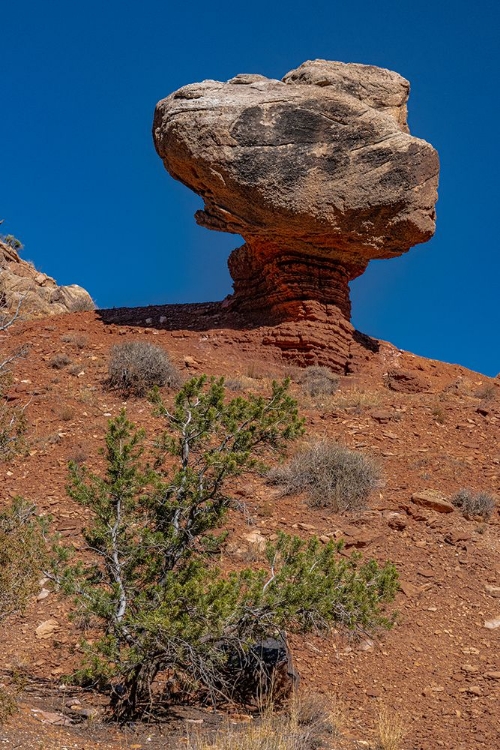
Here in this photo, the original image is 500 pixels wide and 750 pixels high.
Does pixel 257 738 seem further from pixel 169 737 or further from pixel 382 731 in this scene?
pixel 382 731

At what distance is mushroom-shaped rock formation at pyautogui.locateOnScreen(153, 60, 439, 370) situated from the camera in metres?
15.0

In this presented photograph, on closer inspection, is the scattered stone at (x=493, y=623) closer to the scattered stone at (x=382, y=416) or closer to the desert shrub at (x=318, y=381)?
the scattered stone at (x=382, y=416)

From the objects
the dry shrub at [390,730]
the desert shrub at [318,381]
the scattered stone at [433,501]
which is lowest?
the dry shrub at [390,730]

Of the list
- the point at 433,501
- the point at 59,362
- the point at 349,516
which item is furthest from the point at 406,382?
the point at 59,362

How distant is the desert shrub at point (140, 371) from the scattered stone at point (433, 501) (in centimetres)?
503

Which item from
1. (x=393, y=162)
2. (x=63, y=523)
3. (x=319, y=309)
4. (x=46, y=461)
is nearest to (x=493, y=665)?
(x=63, y=523)

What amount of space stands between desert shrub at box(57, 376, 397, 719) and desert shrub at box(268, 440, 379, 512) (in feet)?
10.5

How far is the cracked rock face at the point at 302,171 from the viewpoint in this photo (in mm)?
14984

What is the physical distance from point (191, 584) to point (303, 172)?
11.4 m

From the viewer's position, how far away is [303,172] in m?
15.0

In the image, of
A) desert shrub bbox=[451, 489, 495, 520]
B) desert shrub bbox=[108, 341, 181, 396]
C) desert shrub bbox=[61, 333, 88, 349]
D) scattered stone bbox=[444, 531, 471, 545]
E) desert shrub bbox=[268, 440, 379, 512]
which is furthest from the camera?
desert shrub bbox=[61, 333, 88, 349]

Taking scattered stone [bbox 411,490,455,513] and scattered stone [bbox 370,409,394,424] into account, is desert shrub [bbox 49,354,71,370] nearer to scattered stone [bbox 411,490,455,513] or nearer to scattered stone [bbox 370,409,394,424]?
scattered stone [bbox 370,409,394,424]

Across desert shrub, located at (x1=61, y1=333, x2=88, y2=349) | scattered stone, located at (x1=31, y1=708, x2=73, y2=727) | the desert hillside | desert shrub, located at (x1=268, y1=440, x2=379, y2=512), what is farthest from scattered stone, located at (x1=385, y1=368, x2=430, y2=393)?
scattered stone, located at (x1=31, y1=708, x2=73, y2=727)

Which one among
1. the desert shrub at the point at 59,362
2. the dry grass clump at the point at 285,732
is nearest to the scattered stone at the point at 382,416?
the desert shrub at the point at 59,362
